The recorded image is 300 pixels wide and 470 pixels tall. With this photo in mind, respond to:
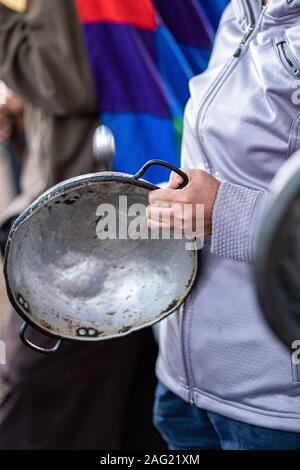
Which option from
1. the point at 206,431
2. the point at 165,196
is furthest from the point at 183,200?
the point at 206,431

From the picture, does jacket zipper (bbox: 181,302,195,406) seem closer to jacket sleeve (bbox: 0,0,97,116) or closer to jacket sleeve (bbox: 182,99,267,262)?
jacket sleeve (bbox: 182,99,267,262)

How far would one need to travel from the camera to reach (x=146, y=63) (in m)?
1.68

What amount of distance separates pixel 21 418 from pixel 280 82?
106cm

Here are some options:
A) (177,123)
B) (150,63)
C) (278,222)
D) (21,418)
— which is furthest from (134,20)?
(278,222)

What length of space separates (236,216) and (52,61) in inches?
32.9

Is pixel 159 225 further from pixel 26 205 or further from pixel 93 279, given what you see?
pixel 26 205

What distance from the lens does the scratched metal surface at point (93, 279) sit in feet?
3.63

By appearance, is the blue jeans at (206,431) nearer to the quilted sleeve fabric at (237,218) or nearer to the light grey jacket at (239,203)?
the light grey jacket at (239,203)

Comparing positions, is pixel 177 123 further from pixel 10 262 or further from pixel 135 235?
pixel 10 262

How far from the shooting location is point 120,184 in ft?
3.46

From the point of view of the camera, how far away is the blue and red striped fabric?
163cm

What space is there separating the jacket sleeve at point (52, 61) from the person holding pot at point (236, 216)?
537mm

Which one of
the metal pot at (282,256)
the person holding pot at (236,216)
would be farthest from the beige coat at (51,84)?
the metal pot at (282,256)

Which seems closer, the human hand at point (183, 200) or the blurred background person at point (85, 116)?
the human hand at point (183, 200)
